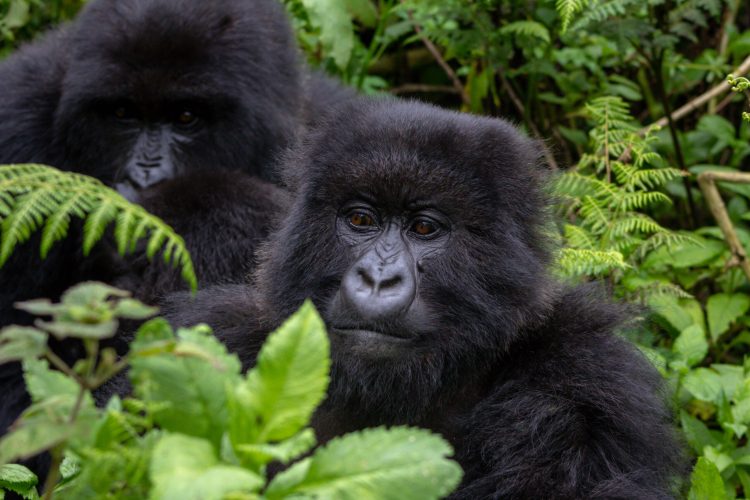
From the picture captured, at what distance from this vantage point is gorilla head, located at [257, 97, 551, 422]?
294 centimetres

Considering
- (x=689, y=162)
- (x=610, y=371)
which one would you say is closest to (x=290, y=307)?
(x=610, y=371)

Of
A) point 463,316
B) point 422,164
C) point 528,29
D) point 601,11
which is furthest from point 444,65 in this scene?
point 463,316

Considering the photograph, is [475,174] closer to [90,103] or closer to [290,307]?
[290,307]

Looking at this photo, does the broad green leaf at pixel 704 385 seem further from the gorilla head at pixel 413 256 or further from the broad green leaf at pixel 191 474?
the broad green leaf at pixel 191 474

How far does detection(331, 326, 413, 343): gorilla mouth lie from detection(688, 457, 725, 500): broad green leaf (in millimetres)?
991

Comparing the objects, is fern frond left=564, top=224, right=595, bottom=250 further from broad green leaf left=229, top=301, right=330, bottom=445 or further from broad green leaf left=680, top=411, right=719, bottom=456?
broad green leaf left=229, top=301, right=330, bottom=445

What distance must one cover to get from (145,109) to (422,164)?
206 centimetres

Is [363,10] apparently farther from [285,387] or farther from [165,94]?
[285,387]

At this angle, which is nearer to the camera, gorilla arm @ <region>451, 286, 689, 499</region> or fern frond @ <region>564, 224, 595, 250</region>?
gorilla arm @ <region>451, 286, 689, 499</region>

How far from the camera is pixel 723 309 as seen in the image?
14.7 feet

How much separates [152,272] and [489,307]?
1.64 meters

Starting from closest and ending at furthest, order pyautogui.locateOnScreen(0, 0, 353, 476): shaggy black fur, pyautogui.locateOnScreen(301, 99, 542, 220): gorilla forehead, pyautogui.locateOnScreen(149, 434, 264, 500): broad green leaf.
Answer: pyautogui.locateOnScreen(149, 434, 264, 500): broad green leaf < pyautogui.locateOnScreen(301, 99, 542, 220): gorilla forehead < pyautogui.locateOnScreen(0, 0, 353, 476): shaggy black fur

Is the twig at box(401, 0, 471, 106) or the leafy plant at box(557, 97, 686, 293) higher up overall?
the leafy plant at box(557, 97, 686, 293)

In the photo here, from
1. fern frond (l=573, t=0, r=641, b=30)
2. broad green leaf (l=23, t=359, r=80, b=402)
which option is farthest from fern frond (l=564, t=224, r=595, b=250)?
broad green leaf (l=23, t=359, r=80, b=402)
